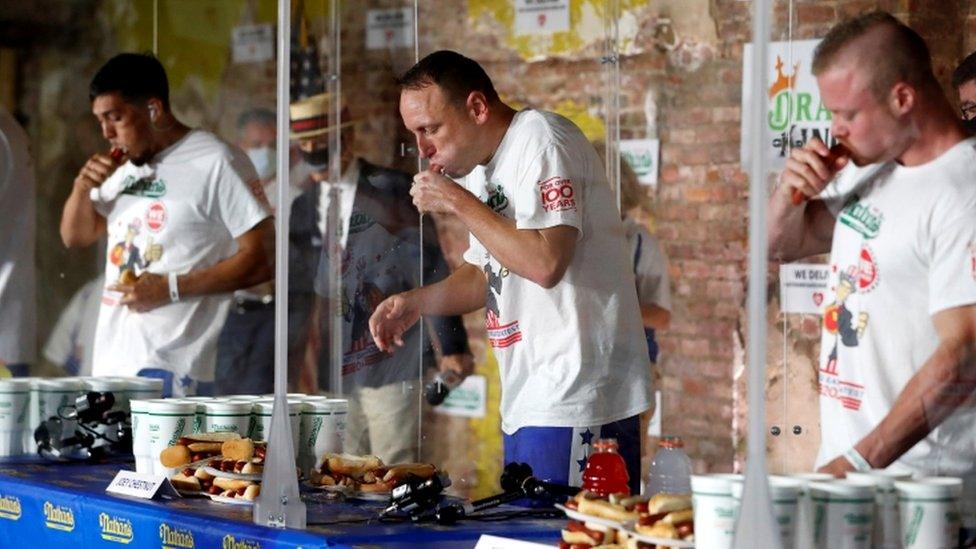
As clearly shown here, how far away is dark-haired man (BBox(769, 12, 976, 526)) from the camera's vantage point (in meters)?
1.92

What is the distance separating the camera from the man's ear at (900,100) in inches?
78.1

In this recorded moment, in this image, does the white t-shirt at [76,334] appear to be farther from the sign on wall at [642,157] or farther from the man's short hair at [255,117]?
the sign on wall at [642,157]

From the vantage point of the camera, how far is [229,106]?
18.6 ft

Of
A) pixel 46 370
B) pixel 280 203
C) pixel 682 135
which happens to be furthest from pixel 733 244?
pixel 280 203

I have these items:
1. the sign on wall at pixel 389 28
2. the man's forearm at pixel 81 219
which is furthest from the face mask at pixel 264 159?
the sign on wall at pixel 389 28

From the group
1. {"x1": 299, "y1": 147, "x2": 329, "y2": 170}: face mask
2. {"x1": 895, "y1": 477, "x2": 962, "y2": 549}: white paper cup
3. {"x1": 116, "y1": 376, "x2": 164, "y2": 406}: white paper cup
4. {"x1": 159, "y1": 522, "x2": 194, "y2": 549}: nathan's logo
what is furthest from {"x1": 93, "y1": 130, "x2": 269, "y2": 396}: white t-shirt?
{"x1": 895, "y1": 477, "x2": 962, "y2": 549}: white paper cup

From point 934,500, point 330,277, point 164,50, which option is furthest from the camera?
point 164,50

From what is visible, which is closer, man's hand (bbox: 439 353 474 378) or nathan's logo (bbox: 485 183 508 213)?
nathan's logo (bbox: 485 183 508 213)

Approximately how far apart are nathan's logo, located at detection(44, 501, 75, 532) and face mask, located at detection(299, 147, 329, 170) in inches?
74.7

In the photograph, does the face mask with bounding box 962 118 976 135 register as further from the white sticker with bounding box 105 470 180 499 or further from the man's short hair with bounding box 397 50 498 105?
the white sticker with bounding box 105 470 180 499

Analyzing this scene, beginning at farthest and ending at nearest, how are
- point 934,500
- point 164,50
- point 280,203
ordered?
point 164,50
point 280,203
point 934,500

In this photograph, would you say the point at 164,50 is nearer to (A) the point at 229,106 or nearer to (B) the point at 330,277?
(A) the point at 229,106

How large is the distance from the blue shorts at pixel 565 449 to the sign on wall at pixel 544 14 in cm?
249

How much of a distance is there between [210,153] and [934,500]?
273cm
